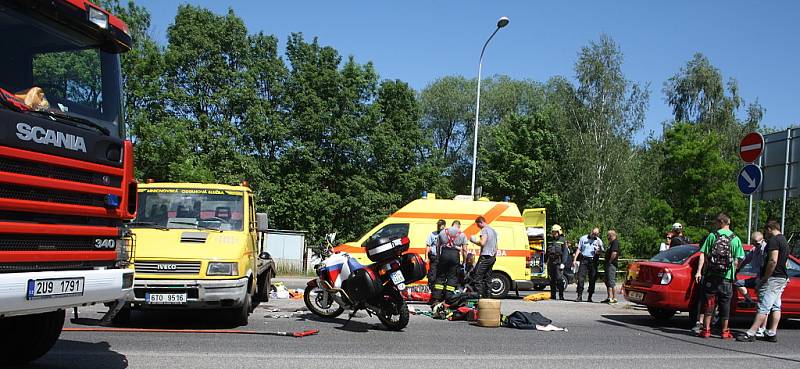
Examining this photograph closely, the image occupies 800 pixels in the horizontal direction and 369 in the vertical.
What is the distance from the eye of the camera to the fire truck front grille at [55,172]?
513 centimetres

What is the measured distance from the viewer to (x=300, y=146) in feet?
129

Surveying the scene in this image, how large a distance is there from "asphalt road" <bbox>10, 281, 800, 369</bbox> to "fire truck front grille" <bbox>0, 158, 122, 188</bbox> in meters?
2.06

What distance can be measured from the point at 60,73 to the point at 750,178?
11677 millimetres

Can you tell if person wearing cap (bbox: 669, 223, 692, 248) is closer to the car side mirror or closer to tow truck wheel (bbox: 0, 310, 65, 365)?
the car side mirror

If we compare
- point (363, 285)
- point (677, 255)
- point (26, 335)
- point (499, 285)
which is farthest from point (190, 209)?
point (499, 285)

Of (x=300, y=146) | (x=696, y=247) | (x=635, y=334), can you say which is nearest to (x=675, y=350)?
(x=635, y=334)

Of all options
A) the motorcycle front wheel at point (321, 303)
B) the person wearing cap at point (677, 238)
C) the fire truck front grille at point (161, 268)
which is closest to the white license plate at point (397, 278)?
the motorcycle front wheel at point (321, 303)

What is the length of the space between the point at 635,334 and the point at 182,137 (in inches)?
924

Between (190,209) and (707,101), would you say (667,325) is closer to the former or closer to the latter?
(190,209)

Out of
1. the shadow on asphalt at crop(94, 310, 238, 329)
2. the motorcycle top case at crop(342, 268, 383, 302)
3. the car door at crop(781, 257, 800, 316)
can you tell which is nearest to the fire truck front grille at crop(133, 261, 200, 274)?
the shadow on asphalt at crop(94, 310, 238, 329)

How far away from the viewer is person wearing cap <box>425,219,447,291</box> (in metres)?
15.7

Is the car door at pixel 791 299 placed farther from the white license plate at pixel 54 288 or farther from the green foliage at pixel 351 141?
the green foliage at pixel 351 141

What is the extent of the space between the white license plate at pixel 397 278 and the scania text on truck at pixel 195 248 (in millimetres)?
2072

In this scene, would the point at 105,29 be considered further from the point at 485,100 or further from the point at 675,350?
the point at 485,100
